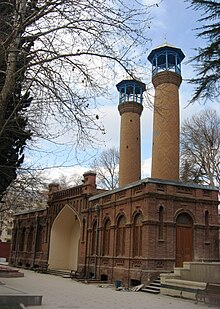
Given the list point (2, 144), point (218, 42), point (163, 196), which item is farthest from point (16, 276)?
point (218, 42)

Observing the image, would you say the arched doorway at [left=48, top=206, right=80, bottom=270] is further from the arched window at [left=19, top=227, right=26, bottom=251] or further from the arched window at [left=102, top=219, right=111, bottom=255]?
the arched window at [left=102, top=219, right=111, bottom=255]

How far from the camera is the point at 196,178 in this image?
36812 millimetres

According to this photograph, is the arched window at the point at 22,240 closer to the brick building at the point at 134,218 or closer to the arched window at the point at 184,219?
the brick building at the point at 134,218

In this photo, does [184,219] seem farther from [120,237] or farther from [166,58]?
[166,58]

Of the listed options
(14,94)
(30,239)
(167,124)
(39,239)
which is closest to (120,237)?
(167,124)

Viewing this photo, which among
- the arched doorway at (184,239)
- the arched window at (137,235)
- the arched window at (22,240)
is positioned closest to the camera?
the arched doorway at (184,239)

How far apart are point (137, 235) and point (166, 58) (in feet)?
49.3

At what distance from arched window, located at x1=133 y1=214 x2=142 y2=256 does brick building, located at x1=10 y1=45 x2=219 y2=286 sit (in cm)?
5

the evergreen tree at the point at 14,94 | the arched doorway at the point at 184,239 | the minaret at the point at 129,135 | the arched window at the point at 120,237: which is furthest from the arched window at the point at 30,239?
the evergreen tree at the point at 14,94

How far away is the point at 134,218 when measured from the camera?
2217cm

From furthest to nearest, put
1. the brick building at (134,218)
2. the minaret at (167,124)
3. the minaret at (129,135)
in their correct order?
the minaret at (129,135) < the minaret at (167,124) < the brick building at (134,218)

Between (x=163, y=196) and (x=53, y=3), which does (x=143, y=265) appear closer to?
(x=163, y=196)

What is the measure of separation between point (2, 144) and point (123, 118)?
24918 millimetres

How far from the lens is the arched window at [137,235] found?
21.3 meters
